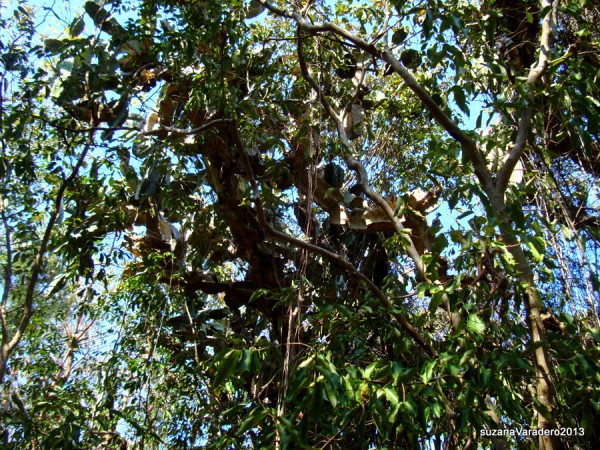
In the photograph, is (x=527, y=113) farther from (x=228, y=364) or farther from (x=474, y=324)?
(x=228, y=364)

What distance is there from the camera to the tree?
1.86 m

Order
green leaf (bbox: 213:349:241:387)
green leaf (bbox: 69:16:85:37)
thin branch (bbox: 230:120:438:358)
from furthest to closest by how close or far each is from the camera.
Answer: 1. green leaf (bbox: 69:16:85:37)
2. thin branch (bbox: 230:120:438:358)
3. green leaf (bbox: 213:349:241:387)

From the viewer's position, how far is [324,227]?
351 centimetres

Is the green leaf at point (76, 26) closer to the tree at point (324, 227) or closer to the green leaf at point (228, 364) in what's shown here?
the tree at point (324, 227)

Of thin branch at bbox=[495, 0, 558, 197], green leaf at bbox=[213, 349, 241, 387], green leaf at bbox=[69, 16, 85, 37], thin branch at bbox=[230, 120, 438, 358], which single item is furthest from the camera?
green leaf at bbox=[69, 16, 85, 37]

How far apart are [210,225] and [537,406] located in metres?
2.29

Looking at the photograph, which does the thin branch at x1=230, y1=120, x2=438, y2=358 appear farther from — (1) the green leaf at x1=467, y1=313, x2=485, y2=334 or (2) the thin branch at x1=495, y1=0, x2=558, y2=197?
(2) the thin branch at x1=495, y1=0, x2=558, y2=197

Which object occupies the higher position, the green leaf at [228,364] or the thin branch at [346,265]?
the thin branch at [346,265]

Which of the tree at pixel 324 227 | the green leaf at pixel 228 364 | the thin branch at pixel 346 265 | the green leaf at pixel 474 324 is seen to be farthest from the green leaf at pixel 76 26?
the green leaf at pixel 474 324

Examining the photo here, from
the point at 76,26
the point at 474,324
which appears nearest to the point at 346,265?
the point at 474,324

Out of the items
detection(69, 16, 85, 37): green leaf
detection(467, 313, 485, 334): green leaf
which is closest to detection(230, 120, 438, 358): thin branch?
detection(467, 313, 485, 334): green leaf

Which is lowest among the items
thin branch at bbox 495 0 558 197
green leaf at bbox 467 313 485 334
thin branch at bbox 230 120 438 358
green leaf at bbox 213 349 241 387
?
green leaf at bbox 213 349 241 387

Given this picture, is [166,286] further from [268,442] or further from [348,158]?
[268,442]

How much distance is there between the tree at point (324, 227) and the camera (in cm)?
186
